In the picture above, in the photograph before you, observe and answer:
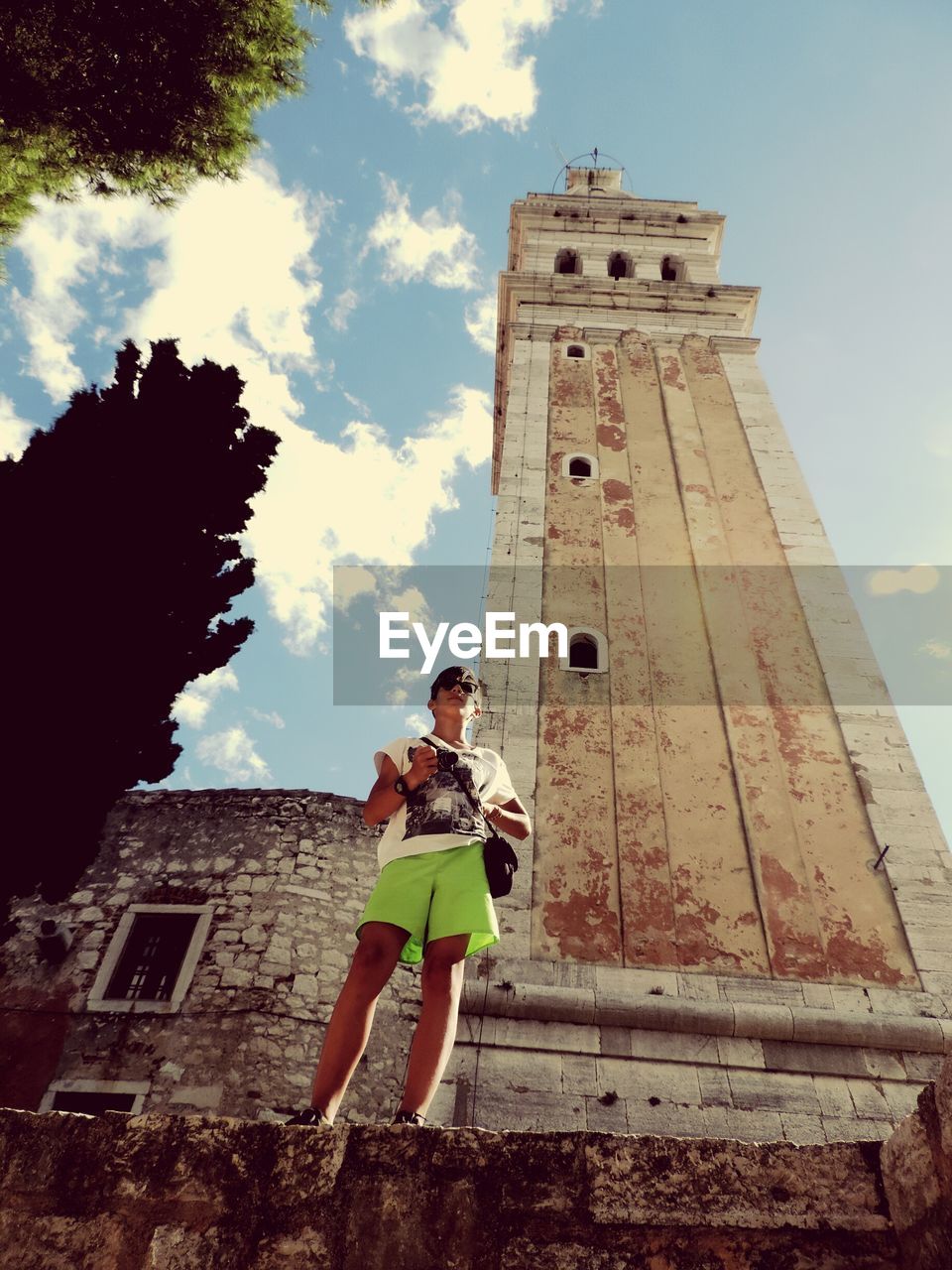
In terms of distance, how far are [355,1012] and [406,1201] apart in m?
0.76

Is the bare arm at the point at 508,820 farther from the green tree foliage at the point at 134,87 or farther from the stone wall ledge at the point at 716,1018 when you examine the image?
the green tree foliage at the point at 134,87

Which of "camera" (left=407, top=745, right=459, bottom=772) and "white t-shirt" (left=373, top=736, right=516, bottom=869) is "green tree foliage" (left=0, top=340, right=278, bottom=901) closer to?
"white t-shirt" (left=373, top=736, right=516, bottom=869)

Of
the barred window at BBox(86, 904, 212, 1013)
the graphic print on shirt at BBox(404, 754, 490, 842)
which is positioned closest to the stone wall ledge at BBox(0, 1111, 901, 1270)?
the graphic print on shirt at BBox(404, 754, 490, 842)

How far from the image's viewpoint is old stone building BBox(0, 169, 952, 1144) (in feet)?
19.5

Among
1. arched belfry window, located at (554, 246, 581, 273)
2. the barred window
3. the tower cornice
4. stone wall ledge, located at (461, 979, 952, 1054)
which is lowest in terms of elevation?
stone wall ledge, located at (461, 979, 952, 1054)

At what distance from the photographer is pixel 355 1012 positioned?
2.80m

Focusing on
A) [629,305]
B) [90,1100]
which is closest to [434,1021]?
[90,1100]

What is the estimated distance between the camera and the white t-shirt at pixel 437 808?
10.2 ft

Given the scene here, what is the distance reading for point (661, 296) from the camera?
54.8ft

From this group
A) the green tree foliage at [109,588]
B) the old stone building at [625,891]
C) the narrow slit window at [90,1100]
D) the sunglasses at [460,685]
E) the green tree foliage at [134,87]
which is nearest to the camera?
the sunglasses at [460,685]

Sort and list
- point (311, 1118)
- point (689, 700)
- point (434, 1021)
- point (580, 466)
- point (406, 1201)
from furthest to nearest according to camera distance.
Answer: point (580, 466)
point (689, 700)
point (434, 1021)
point (311, 1118)
point (406, 1201)

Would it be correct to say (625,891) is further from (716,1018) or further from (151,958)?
(151,958)

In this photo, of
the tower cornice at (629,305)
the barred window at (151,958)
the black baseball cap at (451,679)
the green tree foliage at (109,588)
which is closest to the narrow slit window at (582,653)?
the green tree foliage at (109,588)

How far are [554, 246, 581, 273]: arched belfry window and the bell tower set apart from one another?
493cm
